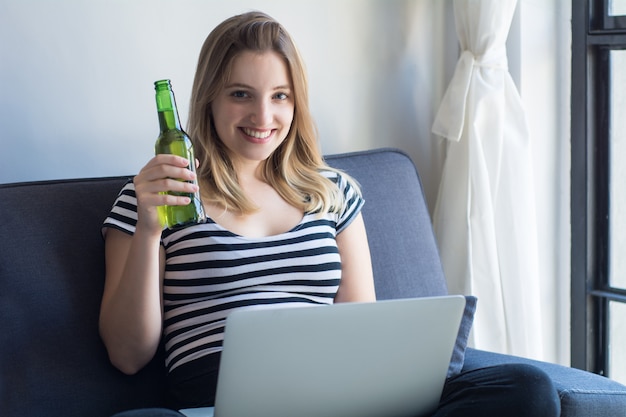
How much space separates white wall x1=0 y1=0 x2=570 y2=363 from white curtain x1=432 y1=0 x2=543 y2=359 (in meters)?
0.13

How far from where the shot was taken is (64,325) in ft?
5.51

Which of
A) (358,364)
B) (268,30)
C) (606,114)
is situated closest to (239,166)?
(268,30)

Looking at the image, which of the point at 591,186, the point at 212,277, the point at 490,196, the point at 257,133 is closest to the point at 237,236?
the point at 212,277

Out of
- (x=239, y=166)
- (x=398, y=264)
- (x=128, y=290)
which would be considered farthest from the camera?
(x=398, y=264)

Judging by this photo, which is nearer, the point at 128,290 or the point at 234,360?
the point at 234,360

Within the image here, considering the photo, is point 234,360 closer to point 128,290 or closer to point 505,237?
point 128,290

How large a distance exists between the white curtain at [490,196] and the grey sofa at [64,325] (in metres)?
0.59

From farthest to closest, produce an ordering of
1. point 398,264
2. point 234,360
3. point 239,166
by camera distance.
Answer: point 398,264 → point 239,166 → point 234,360

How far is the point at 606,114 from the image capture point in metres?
2.50

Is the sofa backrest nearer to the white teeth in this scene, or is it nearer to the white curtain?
the white teeth

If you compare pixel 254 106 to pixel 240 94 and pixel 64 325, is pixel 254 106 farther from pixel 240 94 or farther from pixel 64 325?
pixel 64 325

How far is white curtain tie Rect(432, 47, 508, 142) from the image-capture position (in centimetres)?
241

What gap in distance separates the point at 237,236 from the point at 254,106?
252 mm

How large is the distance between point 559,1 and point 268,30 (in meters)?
1.04
